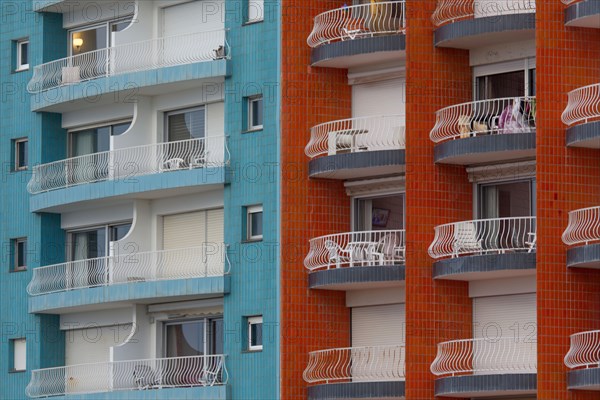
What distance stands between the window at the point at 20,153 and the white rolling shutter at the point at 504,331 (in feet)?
59.4

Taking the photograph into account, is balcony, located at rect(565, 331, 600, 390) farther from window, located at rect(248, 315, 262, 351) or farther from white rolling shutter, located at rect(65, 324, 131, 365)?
white rolling shutter, located at rect(65, 324, 131, 365)

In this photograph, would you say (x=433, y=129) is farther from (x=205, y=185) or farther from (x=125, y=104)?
(x=125, y=104)

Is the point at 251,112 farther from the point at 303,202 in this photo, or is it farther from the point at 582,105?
the point at 582,105

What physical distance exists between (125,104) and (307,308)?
34.7 feet

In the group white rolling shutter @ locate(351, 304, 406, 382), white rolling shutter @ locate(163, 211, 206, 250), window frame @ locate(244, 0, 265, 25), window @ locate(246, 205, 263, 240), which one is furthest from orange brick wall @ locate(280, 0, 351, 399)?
white rolling shutter @ locate(163, 211, 206, 250)

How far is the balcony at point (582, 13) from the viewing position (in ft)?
164

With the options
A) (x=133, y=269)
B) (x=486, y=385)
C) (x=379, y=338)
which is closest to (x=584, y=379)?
(x=486, y=385)

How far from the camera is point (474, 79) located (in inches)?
2158

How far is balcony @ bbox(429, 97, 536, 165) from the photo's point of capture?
171ft

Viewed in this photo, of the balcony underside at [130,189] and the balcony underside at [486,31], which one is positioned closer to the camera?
the balcony underside at [486,31]

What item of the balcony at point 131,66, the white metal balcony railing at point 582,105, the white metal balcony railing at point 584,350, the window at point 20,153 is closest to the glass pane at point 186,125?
the balcony at point 131,66

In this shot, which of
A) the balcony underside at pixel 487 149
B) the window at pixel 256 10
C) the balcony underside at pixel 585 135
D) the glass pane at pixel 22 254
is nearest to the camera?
the balcony underside at pixel 585 135

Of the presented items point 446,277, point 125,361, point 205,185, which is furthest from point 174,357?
point 446,277

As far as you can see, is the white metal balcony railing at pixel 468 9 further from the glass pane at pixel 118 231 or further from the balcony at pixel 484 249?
the glass pane at pixel 118 231
